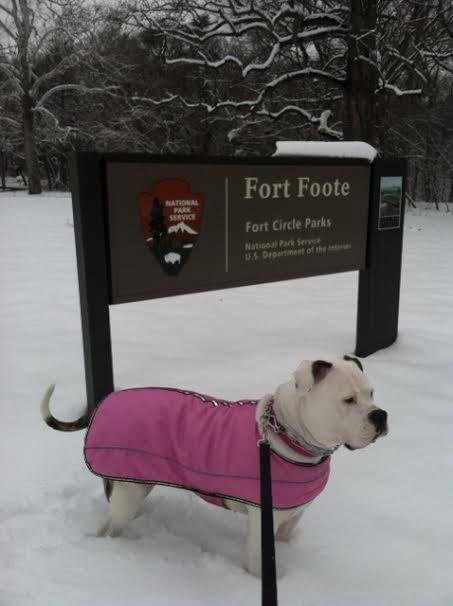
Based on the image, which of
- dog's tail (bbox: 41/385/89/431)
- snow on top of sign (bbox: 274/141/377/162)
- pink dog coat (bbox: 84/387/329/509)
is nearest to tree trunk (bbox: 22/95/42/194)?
snow on top of sign (bbox: 274/141/377/162)

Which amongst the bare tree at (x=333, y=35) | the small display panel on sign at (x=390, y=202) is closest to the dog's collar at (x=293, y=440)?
the small display panel on sign at (x=390, y=202)

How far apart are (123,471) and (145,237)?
187 centimetres

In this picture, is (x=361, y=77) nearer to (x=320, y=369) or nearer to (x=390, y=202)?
(x=390, y=202)

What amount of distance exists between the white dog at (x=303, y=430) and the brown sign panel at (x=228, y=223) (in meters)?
1.59

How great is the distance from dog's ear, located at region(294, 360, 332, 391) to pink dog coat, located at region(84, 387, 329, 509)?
1.14ft

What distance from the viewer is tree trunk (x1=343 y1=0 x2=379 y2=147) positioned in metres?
11.9

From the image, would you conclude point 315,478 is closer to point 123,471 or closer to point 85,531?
point 123,471

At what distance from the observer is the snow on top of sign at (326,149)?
4.41 meters

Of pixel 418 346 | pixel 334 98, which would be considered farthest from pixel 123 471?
pixel 334 98

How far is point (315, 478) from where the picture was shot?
87.3 inches

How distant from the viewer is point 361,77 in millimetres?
12594

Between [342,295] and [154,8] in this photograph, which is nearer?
[342,295]

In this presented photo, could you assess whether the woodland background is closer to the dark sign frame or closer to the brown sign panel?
the brown sign panel

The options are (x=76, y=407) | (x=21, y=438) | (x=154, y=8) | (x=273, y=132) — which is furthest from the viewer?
(x=273, y=132)
